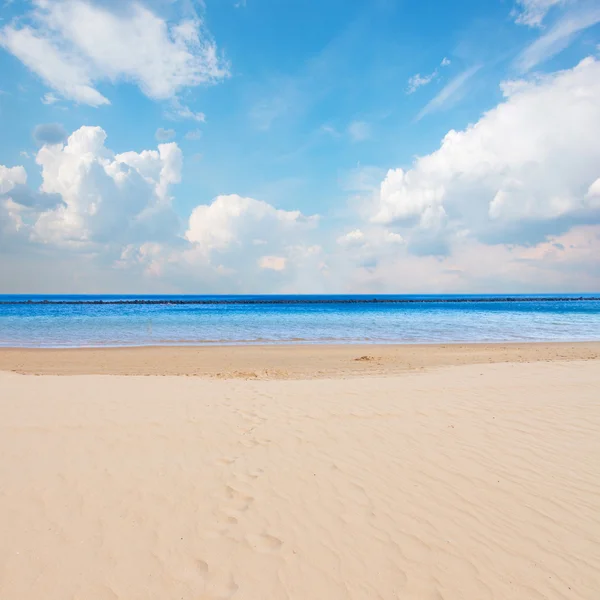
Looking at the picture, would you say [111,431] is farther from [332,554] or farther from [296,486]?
[332,554]

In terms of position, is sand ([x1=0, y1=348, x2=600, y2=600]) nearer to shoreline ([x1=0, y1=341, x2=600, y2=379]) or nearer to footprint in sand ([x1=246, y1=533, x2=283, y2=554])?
footprint in sand ([x1=246, y1=533, x2=283, y2=554])

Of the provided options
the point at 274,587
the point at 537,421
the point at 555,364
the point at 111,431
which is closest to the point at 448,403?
the point at 537,421

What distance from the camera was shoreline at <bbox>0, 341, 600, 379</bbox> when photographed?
49.1 ft

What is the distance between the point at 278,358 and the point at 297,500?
13.6m

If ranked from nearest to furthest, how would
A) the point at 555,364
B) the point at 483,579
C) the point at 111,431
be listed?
the point at 483,579, the point at 111,431, the point at 555,364

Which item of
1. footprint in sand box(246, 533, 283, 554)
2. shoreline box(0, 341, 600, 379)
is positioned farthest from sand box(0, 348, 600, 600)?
shoreline box(0, 341, 600, 379)

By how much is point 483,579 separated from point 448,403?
5679 millimetres

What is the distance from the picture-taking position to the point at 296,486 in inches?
206

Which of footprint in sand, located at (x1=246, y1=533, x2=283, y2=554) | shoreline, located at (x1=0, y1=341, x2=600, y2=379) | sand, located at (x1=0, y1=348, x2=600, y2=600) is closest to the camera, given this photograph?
sand, located at (x1=0, y1=348, x2=600, y2=600)

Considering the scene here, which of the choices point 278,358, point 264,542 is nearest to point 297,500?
point 264,542

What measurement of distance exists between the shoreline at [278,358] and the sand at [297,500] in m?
5.92

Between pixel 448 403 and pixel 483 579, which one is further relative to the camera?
pixel 448 403

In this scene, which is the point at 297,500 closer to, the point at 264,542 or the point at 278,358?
the point at 264,542

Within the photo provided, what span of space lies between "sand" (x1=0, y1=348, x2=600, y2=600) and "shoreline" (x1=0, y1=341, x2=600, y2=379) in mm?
5922
